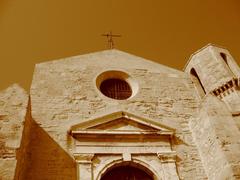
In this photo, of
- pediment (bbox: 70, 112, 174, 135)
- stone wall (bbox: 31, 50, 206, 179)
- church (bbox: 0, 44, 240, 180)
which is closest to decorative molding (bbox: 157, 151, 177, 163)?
church (bbox: 0, 44, 240, 180)

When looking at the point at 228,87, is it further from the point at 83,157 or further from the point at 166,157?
the point at 83,157

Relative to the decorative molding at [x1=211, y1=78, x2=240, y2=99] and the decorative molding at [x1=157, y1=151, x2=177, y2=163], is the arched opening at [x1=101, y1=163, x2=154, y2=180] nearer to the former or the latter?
the decorative molding at [x1=157, y1=151, x2=177, y2=163]

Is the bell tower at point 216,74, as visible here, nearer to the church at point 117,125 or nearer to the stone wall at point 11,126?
the church at point 117,125

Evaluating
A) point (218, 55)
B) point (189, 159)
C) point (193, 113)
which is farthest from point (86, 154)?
point (218, 55)

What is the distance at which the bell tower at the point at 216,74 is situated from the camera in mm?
9477

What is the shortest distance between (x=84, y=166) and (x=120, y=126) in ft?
4.76

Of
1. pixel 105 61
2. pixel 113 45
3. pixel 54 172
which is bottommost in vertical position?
pixel 54 172

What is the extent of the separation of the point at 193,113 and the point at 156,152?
6.32ft

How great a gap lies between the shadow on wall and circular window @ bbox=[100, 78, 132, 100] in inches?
93.8

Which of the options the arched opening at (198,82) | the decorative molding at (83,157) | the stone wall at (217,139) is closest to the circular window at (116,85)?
the stone wall at (217,139)

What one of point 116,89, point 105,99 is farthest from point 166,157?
point 116,89

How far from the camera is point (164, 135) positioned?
801cm

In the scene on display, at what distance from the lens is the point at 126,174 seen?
7.45 meters

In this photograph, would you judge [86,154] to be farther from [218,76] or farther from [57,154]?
[218,76]
